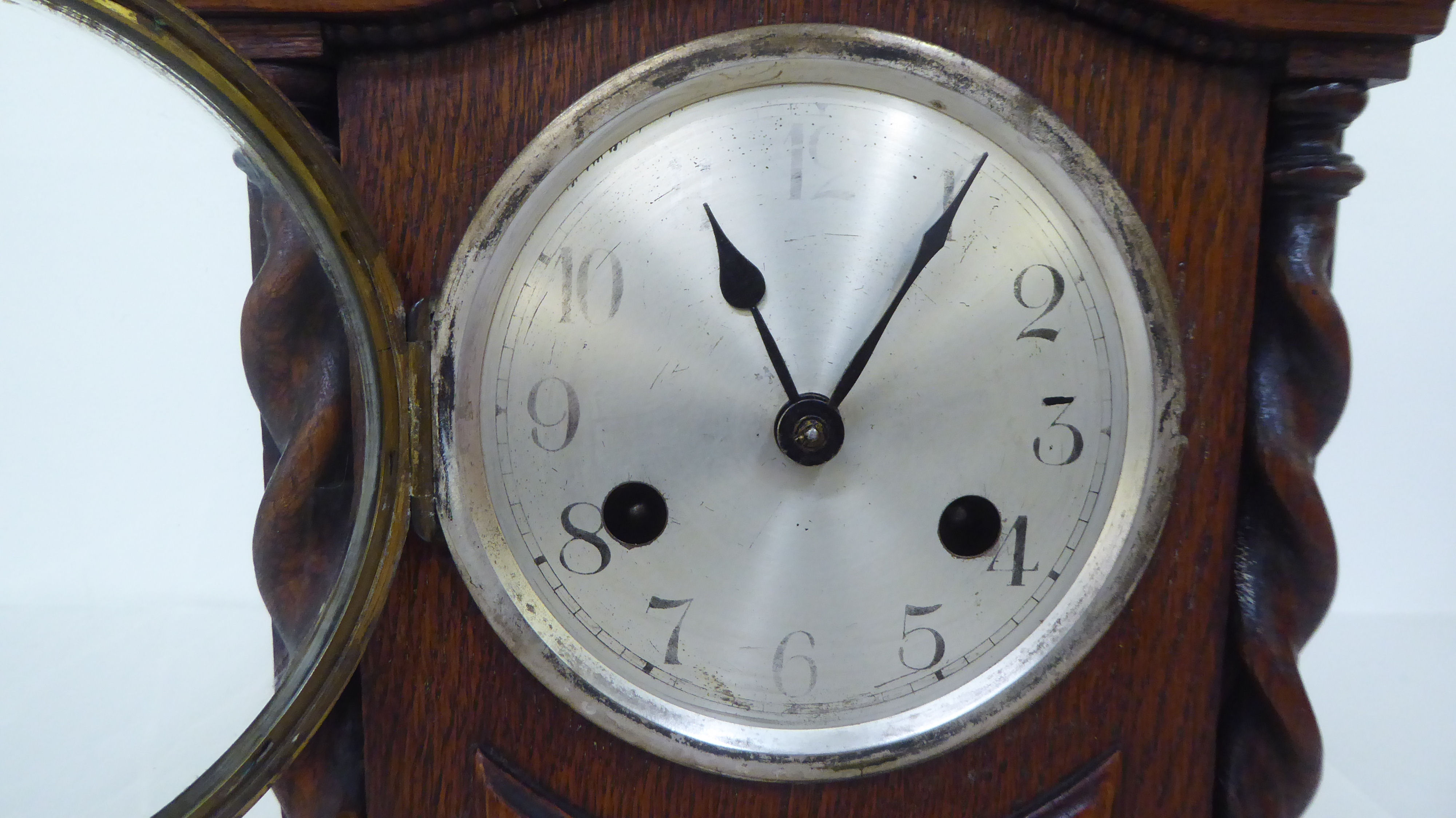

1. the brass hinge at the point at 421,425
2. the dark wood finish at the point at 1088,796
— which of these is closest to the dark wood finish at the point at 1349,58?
the dark wood finish at the point at 1088,796

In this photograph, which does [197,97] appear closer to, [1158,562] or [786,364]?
[786,364]

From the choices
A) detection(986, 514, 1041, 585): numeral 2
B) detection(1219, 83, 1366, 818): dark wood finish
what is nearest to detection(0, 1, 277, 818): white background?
detection(986, 514, 1041, 585): numeral 2

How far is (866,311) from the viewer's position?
23.8 inches

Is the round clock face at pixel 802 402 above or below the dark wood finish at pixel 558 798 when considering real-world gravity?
above

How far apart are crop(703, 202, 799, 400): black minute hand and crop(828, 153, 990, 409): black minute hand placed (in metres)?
0.03

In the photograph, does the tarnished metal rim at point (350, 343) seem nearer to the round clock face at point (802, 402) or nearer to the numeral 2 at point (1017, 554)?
the round clock face at point (802, 402)

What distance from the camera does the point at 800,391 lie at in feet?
1.99

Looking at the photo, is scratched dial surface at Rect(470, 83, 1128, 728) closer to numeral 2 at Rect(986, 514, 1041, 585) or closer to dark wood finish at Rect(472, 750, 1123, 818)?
numeral 2 at Rect(986, 514, 1041, 585)

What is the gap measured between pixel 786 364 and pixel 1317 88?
15.4 inches

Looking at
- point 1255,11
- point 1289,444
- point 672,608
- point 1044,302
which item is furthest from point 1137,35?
point 672,608

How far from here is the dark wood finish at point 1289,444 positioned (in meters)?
0.62

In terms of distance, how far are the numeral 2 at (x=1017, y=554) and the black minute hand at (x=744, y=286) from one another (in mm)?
178

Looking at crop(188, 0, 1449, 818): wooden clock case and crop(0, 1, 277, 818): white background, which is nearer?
crop(0, 1, 277, 818): white background

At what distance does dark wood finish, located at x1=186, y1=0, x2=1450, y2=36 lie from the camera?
22.6 inches
